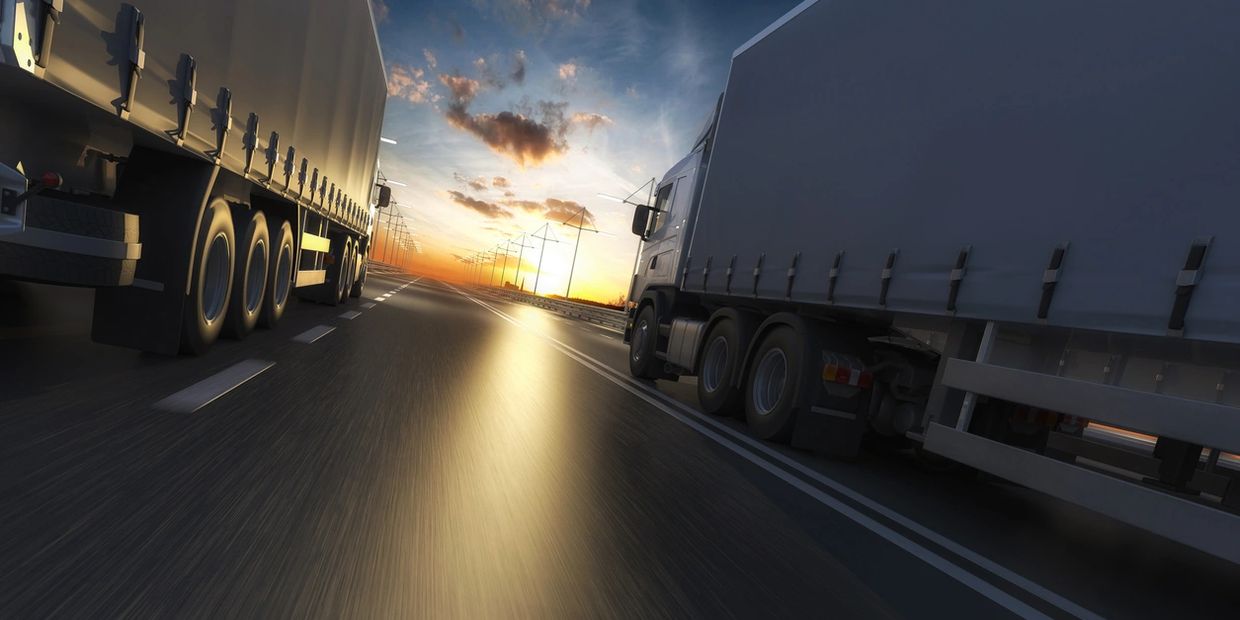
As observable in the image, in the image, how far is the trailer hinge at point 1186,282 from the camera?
11.8ft

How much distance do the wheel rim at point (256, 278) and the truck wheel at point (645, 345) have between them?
16.8ft

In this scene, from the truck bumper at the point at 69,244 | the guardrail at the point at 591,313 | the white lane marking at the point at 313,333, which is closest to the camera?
the truck bumper at the point at 69,244

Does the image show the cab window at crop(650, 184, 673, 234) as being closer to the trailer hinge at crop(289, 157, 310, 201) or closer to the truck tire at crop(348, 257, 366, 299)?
the trailer hinge at crop(289, 157, 310, 201)

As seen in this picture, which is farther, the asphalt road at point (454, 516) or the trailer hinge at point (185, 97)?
the trailer hinge at point (185, 97)

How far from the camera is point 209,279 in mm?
6566

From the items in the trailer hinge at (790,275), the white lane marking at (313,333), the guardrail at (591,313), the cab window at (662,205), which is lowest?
the guardrail at (591,313)

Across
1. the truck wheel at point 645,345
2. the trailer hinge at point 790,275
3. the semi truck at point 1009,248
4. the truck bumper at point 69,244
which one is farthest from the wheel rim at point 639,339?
the truck bumper at point 69,244

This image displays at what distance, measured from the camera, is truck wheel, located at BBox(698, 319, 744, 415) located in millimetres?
8188

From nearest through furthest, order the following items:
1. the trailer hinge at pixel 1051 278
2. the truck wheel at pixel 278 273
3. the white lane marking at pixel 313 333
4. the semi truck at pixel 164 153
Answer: the semi truck at pixel 164 153
the trailer hinge at pixel 1051 278
the truck wheel at pixel 278 273
the white lane marking at pixel 313 333

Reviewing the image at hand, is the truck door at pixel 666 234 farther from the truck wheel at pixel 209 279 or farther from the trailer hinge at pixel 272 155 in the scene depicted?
the truck wheel at pixel 209 279

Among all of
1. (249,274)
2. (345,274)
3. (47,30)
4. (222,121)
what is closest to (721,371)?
(249,274)

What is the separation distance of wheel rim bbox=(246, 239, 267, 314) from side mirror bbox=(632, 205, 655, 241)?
593 cm

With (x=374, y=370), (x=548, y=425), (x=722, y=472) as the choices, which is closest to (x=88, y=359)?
(x=374, y=370)

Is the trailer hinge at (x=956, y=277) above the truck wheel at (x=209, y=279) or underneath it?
above
